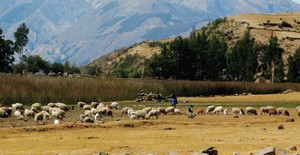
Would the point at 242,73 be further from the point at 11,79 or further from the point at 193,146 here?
the point at 193,146

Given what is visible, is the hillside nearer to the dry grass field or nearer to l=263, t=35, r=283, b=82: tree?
l=263, t=35, r=283, b=82: tree

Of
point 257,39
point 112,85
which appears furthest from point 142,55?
point 112,85

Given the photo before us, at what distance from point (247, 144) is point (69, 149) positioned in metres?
6.25

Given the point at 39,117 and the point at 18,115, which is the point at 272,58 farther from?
the point at 39,117

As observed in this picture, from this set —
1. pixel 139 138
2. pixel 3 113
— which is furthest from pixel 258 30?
pixel 139 138

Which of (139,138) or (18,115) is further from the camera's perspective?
(18,115)

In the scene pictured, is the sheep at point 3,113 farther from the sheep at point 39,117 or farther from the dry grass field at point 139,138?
the sheep at point 39,117

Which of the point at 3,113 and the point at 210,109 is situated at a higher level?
the point at 3,113

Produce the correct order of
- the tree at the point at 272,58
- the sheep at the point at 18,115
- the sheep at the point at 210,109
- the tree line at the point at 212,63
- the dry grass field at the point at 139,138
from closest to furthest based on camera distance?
the dry grass field at the point at 139,138, the sheep at the point at 18,115, the sheep at the point at 210,109, the tree line at the point at 212,63, the tree at the point at 272,58

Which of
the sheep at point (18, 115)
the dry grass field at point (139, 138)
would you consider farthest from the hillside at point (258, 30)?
the dry grass field at point (139, 138)

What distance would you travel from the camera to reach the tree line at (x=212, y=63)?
→ 105625mm

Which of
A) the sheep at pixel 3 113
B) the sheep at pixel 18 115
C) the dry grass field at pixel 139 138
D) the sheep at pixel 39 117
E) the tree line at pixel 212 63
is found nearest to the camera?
the dry grass field at pixel 139 138

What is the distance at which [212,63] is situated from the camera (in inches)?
4392

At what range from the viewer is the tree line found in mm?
105625
